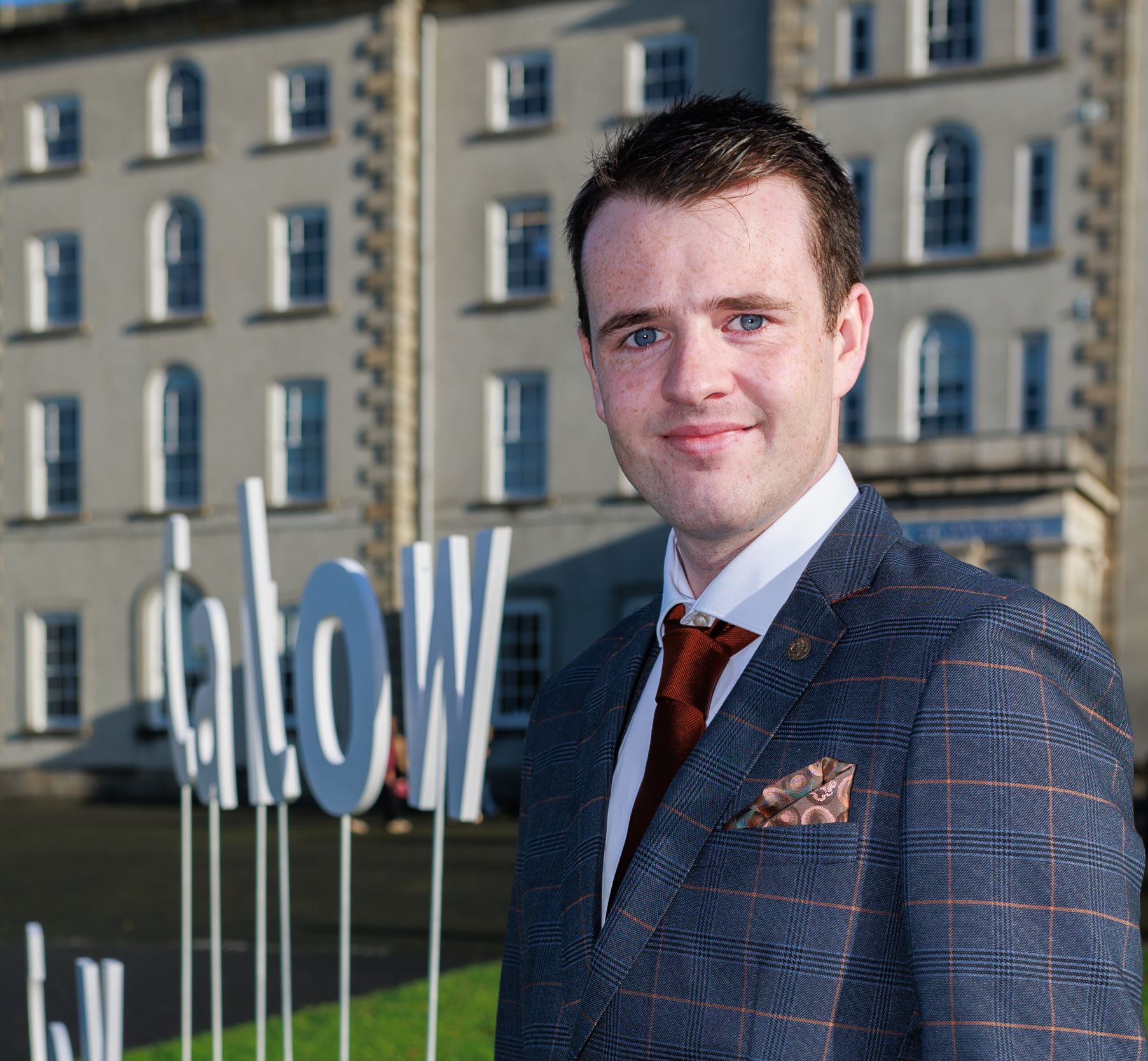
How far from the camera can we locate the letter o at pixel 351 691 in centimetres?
411

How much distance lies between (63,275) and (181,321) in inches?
117

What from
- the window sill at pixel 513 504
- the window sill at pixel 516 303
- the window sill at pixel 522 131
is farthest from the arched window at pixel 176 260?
the window sill at pixel 513 504

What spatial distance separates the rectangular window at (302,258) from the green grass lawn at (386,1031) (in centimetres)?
1912

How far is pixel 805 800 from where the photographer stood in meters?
1.65

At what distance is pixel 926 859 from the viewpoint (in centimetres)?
152

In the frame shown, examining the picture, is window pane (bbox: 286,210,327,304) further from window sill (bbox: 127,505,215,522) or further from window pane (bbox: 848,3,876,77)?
window pane (bbox: 848,3,876,77)

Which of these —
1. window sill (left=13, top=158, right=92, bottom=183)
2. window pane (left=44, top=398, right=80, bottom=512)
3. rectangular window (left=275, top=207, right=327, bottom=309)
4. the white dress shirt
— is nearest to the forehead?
the white dress shirt

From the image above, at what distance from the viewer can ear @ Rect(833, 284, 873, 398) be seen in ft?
6.05

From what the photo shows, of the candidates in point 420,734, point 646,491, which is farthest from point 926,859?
point 420,734

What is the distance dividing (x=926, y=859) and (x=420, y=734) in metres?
2.66

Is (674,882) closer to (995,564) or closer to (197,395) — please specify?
(995,564)

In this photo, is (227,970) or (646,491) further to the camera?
(227,970)

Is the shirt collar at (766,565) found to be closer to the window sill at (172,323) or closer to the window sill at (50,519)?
the window sill at (172,323)

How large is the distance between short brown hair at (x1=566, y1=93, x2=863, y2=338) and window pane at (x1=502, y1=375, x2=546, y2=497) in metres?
22.4
